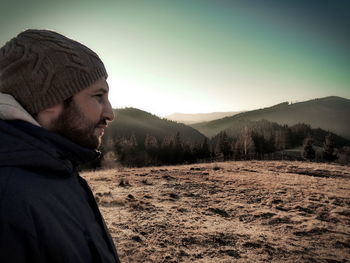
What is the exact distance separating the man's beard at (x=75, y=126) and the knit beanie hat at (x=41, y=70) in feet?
0.25

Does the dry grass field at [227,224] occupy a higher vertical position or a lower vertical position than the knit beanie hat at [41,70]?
lower

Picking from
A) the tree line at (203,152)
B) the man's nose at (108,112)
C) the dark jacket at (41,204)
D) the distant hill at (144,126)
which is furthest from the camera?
the distant hill at (144,126)

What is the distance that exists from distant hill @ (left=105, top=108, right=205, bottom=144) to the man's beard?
312 feet

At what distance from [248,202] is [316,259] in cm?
569

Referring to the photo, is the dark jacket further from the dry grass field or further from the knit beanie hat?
the dry grass field

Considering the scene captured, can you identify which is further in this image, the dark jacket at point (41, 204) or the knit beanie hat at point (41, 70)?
the knit beanie hat at point (41, 70)

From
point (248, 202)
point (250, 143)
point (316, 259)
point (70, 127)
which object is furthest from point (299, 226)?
point (250, 143)

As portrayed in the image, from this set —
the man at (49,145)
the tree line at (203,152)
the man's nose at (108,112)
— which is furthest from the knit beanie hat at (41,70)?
the tree line at (203,152)

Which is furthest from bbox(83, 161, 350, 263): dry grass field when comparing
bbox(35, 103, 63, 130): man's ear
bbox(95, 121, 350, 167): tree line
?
bbox(95, 121, 350, 167): tree line

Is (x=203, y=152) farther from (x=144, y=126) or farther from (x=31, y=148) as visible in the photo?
(x=144, y=126)

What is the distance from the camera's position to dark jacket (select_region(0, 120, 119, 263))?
89cm

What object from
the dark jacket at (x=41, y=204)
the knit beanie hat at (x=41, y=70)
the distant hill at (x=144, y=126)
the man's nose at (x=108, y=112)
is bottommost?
the dark jacket at (x=41, y=204)

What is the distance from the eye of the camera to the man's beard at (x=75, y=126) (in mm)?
1418

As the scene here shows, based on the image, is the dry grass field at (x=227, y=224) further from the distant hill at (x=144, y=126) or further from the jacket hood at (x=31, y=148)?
the distant hill at (x=144, y=126)
